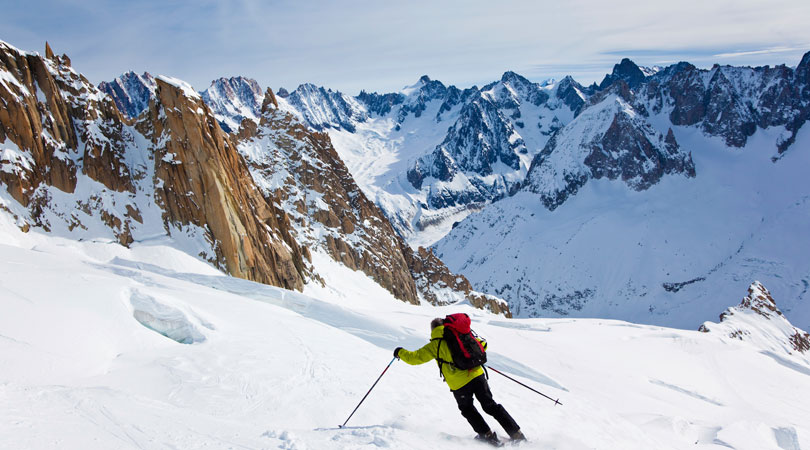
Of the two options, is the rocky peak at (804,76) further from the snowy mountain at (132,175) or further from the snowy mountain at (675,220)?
the snowy mountain at (132,175)

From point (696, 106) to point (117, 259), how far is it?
233 metres

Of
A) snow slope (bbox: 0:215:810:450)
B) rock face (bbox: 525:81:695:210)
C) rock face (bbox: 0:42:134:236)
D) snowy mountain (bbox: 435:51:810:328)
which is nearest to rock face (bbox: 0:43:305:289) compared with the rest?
rock face (bbox: 0:42:134:236)

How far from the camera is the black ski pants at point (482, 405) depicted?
747 centimetres

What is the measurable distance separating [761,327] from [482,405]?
86.9 m

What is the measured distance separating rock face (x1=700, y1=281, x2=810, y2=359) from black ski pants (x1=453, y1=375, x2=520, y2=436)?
71123 mm

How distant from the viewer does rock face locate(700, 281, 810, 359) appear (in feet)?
221

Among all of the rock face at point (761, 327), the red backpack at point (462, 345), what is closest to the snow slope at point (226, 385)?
the red backpack at point (462, 345)

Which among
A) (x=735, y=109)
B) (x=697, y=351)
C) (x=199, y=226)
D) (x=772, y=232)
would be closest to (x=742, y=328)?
(x=697, y=351)

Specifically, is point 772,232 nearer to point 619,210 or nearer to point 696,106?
point 619,210

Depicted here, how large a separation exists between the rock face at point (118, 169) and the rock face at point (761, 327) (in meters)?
67.3

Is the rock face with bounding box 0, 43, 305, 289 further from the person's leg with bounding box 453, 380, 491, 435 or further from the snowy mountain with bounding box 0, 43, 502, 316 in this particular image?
the person's leg with bounding box 453, 380, 491, 435

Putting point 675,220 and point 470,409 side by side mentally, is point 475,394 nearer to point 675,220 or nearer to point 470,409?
point 470,409

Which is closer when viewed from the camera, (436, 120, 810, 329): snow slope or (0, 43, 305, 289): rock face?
(0, 43, 305, 289): rock face

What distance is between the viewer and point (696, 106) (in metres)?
199
